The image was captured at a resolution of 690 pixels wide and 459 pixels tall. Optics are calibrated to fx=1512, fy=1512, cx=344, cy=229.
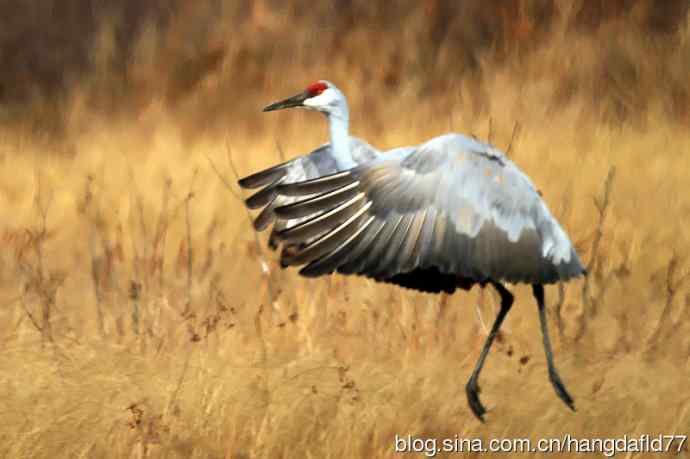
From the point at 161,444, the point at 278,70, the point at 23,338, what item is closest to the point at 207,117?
the point at 278,70

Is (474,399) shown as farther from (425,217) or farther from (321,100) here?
(321,100)

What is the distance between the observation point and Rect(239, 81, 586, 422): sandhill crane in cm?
525

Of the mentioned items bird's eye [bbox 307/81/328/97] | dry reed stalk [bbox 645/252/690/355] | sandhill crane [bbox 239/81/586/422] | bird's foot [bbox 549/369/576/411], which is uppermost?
bird's eye [bbox 307/81/328/97]

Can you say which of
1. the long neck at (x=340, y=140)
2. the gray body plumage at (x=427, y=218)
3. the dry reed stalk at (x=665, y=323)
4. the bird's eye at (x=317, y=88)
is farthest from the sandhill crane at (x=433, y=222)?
the bird's eye at (x=317, y=88)

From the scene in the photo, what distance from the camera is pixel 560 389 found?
5.43 metres

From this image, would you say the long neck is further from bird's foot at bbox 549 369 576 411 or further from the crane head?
bird's foot at bbox 549 369 576 411

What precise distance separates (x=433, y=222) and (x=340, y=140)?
47.6 inches

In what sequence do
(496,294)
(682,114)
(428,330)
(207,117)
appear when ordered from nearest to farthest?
1. (428,330)
2. (496,294)
3. (682,114)
4. (207,117)

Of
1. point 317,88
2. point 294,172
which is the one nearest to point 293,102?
point 317,88

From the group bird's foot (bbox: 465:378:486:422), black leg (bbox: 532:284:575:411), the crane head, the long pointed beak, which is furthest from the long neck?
bird's foot (bbox: 465:378:486:422)

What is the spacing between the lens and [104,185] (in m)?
9.06

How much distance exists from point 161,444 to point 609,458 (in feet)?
4.91

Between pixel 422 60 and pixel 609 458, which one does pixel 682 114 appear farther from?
pixel 609 458

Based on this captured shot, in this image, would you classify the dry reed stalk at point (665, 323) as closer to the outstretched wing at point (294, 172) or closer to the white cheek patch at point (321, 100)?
the outstretched wing at point (294, 172)
